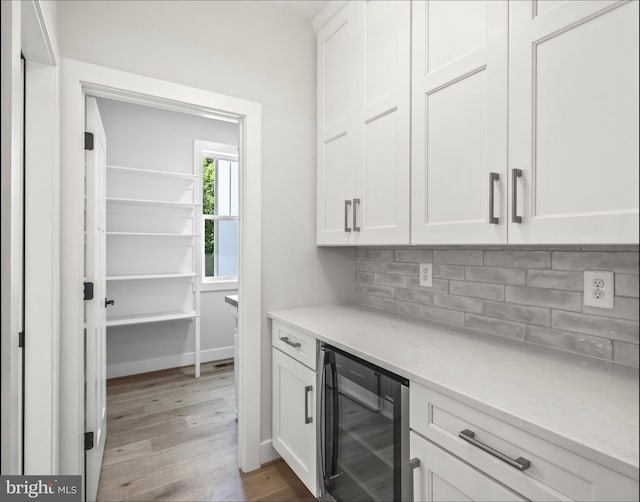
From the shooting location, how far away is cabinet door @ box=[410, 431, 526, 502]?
0.89m

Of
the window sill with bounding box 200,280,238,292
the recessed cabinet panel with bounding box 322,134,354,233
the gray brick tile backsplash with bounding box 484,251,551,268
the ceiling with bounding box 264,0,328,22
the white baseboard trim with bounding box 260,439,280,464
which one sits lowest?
the white baseboard trim with bounding box 260,439,280,464

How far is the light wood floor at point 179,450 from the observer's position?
184 cm

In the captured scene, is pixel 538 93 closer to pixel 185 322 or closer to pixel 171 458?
pixel 171 458

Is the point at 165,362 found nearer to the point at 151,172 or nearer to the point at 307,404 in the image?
the point at 151,172

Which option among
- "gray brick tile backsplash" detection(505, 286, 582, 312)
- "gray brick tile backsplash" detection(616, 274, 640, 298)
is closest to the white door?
"gray brick tile backsplash" detection(505, 286, 582, 312)

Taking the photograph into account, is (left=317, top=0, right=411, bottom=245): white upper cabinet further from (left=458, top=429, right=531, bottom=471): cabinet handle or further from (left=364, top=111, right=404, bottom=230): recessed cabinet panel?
(left=458, top=429, right=531, bottom=471): cabinet handle

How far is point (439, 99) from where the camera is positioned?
1403 mm

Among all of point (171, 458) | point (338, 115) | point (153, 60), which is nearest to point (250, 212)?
point (338, 115)

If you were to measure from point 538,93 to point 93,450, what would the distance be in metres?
2.34

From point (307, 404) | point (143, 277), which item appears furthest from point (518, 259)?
point (143, 277)

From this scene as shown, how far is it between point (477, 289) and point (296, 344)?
88 centimetres

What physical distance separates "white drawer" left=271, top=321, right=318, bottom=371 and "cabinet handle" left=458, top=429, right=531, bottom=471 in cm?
82

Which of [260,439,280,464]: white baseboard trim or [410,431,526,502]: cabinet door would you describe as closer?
[410,431,526,502]: cabinet door

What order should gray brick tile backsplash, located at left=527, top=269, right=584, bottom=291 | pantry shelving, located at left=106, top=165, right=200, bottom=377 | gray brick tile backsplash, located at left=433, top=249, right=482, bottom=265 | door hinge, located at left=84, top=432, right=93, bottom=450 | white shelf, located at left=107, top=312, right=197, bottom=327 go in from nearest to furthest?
gray brick tile backsplash, located at left=527, top=269, right=584, bottom=291, gray brick tile backsplash, located at left=433, top=249, right=482, bottom=265, door hinge, located at left=84, top=432, right=93, bottom=450, white shelf, located at left=107, top=312, right=197, bottom=327, pantry shelving, located at left=106, top=165, right=200, bottom=377
